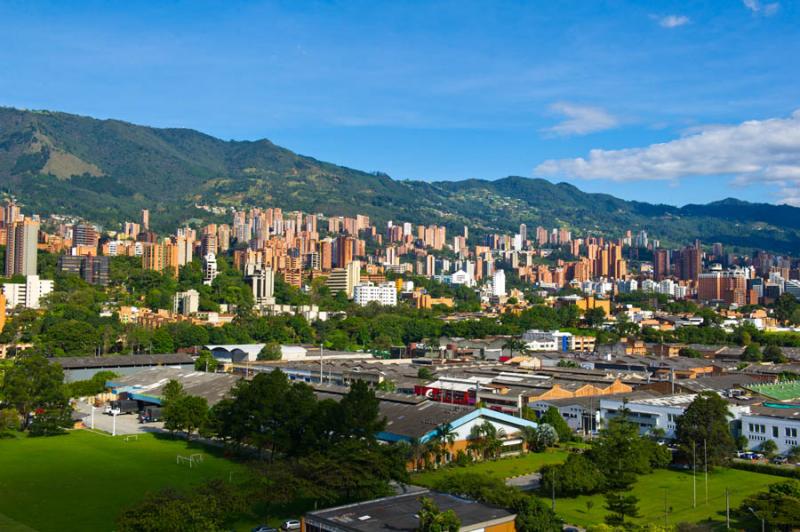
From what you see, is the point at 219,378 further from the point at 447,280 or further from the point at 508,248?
the point at 508,248

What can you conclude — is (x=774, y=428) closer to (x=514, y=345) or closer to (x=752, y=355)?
(x=752, y=355)

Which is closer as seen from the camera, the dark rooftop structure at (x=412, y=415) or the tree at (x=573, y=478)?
the tree at (x=573, y=478)

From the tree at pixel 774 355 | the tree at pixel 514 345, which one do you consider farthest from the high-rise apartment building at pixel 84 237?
the tree at pixel 774 355

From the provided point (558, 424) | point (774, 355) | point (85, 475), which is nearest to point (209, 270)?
point (774, 355)

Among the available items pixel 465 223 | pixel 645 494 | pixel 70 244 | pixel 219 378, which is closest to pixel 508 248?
pixel 465 223

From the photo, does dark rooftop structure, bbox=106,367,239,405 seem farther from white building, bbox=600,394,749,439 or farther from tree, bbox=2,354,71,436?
white building, bbox=600,394,749,439

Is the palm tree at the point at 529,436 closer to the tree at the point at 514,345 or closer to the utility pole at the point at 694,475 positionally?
the utility pole at the point at 694,475
